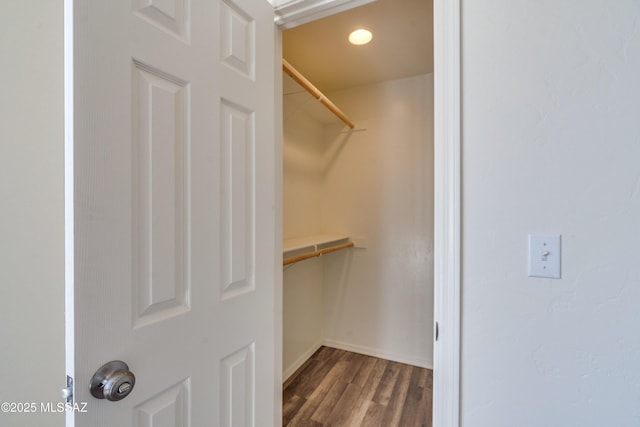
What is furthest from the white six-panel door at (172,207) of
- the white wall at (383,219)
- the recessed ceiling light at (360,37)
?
the white wall at (383,219)

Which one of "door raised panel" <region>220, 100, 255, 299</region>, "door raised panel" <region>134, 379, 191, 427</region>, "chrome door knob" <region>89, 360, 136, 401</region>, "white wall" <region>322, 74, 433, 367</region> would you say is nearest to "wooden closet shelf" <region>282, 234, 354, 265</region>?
"white wall" <region>322, 74, 433, 367</region>

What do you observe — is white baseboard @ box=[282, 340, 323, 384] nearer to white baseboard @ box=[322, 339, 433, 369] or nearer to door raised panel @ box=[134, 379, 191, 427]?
white baseboard @ box=[322, 339, 433, 369]

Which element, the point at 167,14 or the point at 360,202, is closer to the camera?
the point at 167,14

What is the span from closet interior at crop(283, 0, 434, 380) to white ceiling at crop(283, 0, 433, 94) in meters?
0.01

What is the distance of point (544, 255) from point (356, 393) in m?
1.74

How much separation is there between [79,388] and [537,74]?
4.44 feet

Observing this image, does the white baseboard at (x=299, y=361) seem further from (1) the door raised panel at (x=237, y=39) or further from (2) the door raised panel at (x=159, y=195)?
(1) the door raised panel at (x=237, y=39)

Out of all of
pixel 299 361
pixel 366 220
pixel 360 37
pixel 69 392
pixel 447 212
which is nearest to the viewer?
pixel 69 392

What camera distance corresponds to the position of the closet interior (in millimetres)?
2141

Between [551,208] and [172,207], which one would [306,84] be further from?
[551,208]

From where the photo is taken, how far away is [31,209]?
70cm

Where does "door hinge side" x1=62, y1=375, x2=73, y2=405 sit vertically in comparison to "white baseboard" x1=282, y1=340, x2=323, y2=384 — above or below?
above

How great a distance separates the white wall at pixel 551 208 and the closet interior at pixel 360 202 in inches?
49.8

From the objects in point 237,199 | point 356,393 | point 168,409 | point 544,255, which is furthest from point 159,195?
point 356,393
